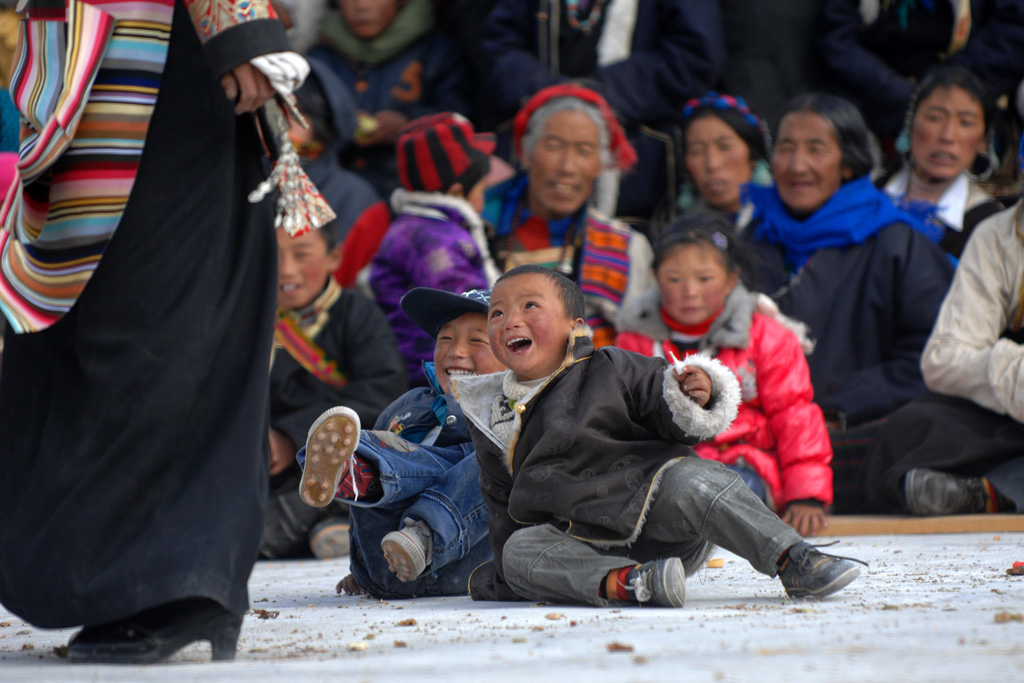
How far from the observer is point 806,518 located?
14.8 feet

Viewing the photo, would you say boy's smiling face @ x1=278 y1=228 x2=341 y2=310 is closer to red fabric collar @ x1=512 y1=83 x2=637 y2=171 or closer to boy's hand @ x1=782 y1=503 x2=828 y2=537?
red fabric collar @ x1=512 y1=83 x2=637 y2=171

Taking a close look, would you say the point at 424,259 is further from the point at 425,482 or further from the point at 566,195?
the point at 425,482

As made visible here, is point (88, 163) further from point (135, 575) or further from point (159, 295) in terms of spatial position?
point (135, 575)

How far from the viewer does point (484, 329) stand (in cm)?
365

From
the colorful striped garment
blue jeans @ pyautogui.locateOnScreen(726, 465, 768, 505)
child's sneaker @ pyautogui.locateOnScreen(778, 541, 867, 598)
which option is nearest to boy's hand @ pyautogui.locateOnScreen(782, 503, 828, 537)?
blue jeans @ pyautogui.locateOnScreen(726, 465, 768, 505)

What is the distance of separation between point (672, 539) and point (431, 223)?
127 inches

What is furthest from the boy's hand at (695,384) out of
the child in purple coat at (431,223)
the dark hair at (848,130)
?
the dark hair at (848,130)

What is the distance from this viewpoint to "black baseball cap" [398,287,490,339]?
3.53 meters

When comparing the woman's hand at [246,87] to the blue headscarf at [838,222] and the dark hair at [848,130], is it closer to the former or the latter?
the blue headscarf at [838,222]

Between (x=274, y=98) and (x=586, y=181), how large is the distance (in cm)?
391

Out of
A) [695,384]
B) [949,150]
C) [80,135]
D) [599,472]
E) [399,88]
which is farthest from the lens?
[399,88]

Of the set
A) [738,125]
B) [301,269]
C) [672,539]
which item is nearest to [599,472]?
[672,539]

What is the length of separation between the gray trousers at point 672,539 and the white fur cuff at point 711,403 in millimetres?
135

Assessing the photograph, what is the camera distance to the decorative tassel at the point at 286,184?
8.18 ft
